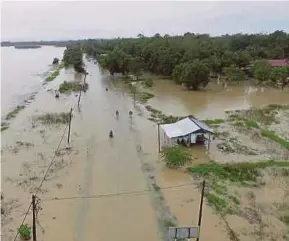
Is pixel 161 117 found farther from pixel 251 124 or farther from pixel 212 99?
pixel 212 99

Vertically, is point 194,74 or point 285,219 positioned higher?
point 194,74

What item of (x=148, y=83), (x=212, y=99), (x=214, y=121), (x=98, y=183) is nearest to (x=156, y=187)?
(x=98, y=183)

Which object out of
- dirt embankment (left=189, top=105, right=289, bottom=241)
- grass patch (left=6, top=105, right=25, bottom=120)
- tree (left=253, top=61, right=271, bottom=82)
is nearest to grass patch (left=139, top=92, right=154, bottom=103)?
dirt embankment (left=189, top=105, right=289, bottom=241)

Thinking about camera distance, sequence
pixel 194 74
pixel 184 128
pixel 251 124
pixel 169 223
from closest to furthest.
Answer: pixel 169 223, pixel 184 128, pixel 251 124, pixel 194 74

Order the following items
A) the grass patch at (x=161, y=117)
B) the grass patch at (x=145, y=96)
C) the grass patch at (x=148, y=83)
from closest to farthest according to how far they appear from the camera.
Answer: the grass patch at (x=161, y=117)
the grass patch at (x=145, y=96)
the grass patch at (x=148, y=83)

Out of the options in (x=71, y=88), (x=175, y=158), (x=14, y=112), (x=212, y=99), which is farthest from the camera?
(x=71, y=88)

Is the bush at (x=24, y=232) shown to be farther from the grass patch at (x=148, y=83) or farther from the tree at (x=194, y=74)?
the grass patch at (x=148, y=83)

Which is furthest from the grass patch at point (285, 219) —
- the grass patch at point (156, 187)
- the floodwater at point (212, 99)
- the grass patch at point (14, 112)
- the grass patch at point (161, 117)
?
the grass patch at point (14, 112)
